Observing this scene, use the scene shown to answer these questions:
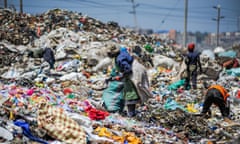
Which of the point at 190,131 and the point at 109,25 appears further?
the point at 109,25

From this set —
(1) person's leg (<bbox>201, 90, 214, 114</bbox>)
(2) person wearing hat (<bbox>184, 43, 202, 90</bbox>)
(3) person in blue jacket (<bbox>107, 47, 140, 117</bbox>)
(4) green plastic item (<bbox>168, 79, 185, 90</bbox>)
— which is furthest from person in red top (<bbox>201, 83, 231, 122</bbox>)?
(4) green plastic item (<bbox>168, 79, 185, 90</bbox>)

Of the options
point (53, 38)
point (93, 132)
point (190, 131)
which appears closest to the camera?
point (93, 132)

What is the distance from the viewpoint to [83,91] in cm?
835

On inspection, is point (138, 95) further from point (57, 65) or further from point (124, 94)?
point (57, 65)

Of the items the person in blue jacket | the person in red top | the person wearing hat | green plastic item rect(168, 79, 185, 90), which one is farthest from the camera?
green plastic item rect(168, 79, 185, 90)

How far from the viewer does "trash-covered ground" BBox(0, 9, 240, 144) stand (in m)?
4.38

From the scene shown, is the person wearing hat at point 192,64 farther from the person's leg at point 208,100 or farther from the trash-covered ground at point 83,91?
the person's leg at point 208,100

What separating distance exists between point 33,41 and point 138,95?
10688 mm

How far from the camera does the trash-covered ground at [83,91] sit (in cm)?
438

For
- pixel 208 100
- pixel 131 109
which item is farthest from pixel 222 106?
pixel 131 109

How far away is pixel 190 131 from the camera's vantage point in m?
5.44

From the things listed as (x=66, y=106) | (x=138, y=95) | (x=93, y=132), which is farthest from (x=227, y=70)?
(x=93, y=132)

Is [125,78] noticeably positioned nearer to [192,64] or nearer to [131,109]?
[131,109]

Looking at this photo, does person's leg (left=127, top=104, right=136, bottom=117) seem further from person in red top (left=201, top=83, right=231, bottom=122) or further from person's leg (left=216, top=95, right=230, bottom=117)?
person's leg (left=216, top=95, right=230, bottom=117)
